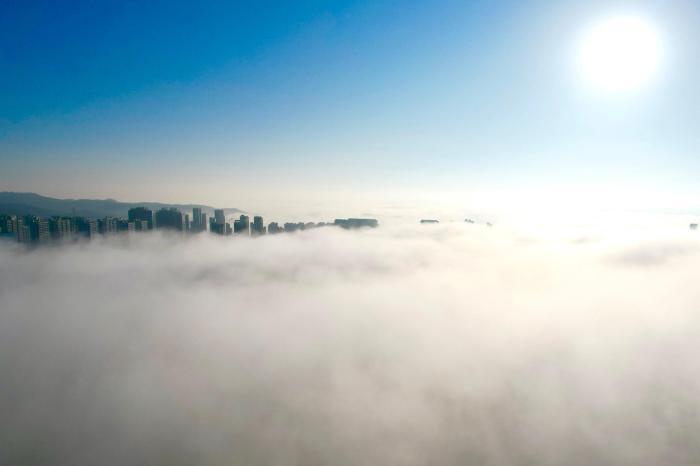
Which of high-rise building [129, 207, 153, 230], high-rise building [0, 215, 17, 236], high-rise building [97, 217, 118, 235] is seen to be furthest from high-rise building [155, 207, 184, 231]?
high-rise building [0, 215, 17, 236]

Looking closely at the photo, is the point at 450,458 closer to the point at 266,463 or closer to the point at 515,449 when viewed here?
the point at 515,449

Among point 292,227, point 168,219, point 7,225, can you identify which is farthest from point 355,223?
point 7,225

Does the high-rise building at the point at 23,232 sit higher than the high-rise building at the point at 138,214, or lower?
lower

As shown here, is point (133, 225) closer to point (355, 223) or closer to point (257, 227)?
point (257, 227)

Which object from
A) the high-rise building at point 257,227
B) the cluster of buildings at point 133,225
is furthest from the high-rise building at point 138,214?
the high-rise building at point 257,227

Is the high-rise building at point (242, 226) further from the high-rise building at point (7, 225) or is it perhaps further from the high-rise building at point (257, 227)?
the high-rise building at point (7, 225)

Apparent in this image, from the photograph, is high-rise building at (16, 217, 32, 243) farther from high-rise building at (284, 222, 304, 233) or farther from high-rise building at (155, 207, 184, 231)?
high-rise building at (284, 222, 304, 233)
